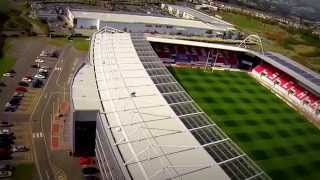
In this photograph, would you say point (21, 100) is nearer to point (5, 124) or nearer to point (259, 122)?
point (5, 124)

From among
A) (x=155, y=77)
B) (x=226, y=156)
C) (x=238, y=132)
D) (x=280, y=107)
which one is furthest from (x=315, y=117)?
(x=226, y=156)

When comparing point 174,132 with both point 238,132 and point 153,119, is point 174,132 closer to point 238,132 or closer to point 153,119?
point 153,119

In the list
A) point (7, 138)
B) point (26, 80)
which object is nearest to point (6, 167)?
point (7, 138)

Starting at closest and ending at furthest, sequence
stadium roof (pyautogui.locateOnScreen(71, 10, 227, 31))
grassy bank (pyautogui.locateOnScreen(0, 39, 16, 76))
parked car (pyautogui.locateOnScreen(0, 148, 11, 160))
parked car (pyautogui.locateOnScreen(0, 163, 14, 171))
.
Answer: parked car (pyautogui.locateOnScreen(0, 163, 14, 171)) → parked car (pyautogui.locateOnScreen(0, 148, 11, 160)) → grassy bank (pyautogui.locateOnScreen(0, 39, 16, 76)) → stadium roof (pyautogui.locateOnScreen(71, 10, 227, 31))

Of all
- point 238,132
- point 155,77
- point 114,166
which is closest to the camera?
point 114,166

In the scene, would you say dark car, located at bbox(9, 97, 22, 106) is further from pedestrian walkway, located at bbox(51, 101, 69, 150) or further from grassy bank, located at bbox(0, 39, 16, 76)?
grassy bank, located at bbox(0, 39, 16, 76)

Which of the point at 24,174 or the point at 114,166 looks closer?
the point at 114,166

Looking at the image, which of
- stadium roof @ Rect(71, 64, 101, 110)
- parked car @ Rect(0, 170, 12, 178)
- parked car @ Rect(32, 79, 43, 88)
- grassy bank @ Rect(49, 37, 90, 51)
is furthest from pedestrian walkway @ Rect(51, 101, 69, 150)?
grassy bank @ Rect(49, 37, 90, 51)
